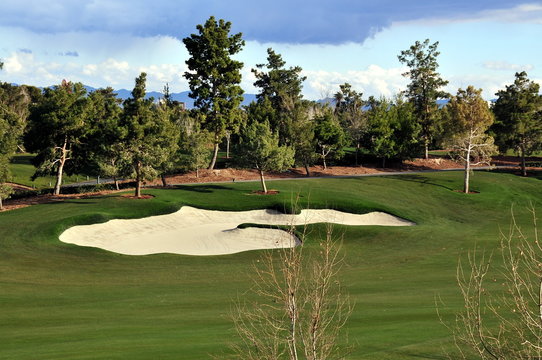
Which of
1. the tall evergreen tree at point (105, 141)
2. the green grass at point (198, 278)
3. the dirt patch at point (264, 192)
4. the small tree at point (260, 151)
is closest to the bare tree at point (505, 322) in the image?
the green grass at point (198, 278)

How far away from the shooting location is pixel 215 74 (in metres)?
69.1

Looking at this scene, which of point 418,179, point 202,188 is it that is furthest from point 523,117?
point 202,188

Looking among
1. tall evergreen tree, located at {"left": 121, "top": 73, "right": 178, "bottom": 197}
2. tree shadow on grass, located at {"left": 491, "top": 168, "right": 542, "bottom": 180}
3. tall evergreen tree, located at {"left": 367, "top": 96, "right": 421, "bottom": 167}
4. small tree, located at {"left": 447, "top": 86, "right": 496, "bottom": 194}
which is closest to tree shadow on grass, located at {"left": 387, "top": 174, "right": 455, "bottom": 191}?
small tree, located at {"left": 447, "top": 86, "right": 496, "bottom": 194}

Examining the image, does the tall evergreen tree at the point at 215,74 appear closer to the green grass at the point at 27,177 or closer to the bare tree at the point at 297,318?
the green grass at the point at 27,177

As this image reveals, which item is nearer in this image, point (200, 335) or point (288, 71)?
point (200, 335)

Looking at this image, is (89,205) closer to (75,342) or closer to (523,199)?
(75,342)

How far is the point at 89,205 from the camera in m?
45.4

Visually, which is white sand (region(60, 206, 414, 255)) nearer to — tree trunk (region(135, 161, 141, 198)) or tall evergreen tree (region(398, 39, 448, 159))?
tree trunk (region(135, 161, 141, 198))

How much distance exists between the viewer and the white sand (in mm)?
36969

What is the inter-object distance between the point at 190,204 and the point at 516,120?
49.0m

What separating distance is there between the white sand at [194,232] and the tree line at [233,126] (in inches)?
311

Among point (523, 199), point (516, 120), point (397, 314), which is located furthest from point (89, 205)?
point (516, 120)

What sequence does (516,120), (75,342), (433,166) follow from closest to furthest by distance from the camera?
(75,342)
(516,120)
(433,166)

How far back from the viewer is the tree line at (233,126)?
5009 centimetres
